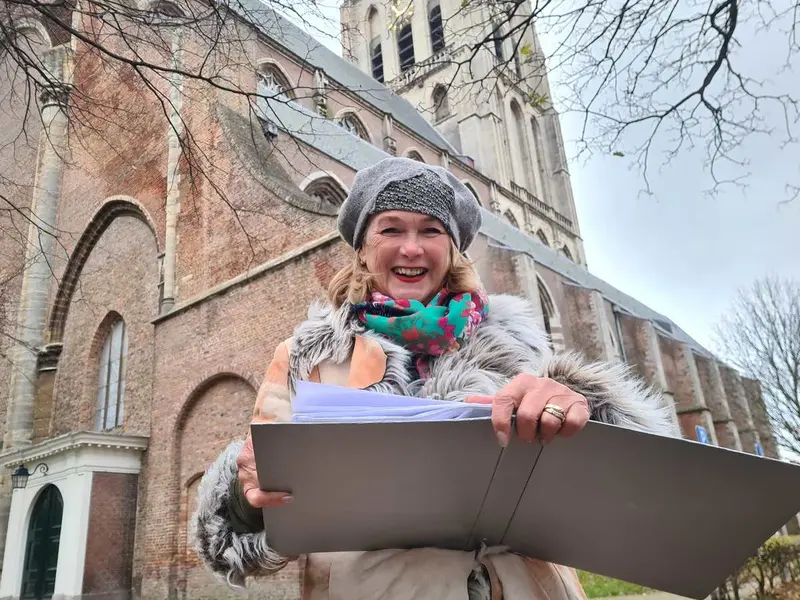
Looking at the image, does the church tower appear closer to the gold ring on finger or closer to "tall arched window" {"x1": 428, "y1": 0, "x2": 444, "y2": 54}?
"tall arched window" {"x1": 428, "y1": 0, "x2": 444, "y2": 54}

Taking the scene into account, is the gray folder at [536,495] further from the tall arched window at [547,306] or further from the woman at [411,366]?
the tall arched window at [547,306]

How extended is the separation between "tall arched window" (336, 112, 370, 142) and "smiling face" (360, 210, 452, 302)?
2192 centimetres

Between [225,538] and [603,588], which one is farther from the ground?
[225,538]

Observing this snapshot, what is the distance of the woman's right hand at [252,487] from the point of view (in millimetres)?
1114

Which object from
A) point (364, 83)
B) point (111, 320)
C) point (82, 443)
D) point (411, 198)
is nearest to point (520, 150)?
point (364, 83)

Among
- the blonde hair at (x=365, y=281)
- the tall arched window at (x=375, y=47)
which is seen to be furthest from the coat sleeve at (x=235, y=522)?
the tall arched window at (x=375, y=47)

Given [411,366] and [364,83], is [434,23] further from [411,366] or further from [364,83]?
[411,366]

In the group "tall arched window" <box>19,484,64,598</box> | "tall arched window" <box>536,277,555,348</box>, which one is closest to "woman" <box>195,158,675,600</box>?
"tall arched window" <box>19,484,64,598</box>

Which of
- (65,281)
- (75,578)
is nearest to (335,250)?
(75,578)

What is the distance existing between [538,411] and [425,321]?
49 centimetres

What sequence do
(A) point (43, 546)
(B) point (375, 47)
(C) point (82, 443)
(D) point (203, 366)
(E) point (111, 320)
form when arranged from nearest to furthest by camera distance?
1. (C) point (82, 443)
2. (D) point (203, 366)
3. (A) point (43, 546)
4. (E) point (111, 320)
5. (B) point (375, 47)

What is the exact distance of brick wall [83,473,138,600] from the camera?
9883 mm

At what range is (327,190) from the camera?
14742 millimetres

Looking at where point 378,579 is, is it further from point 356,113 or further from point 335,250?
point 356,113
